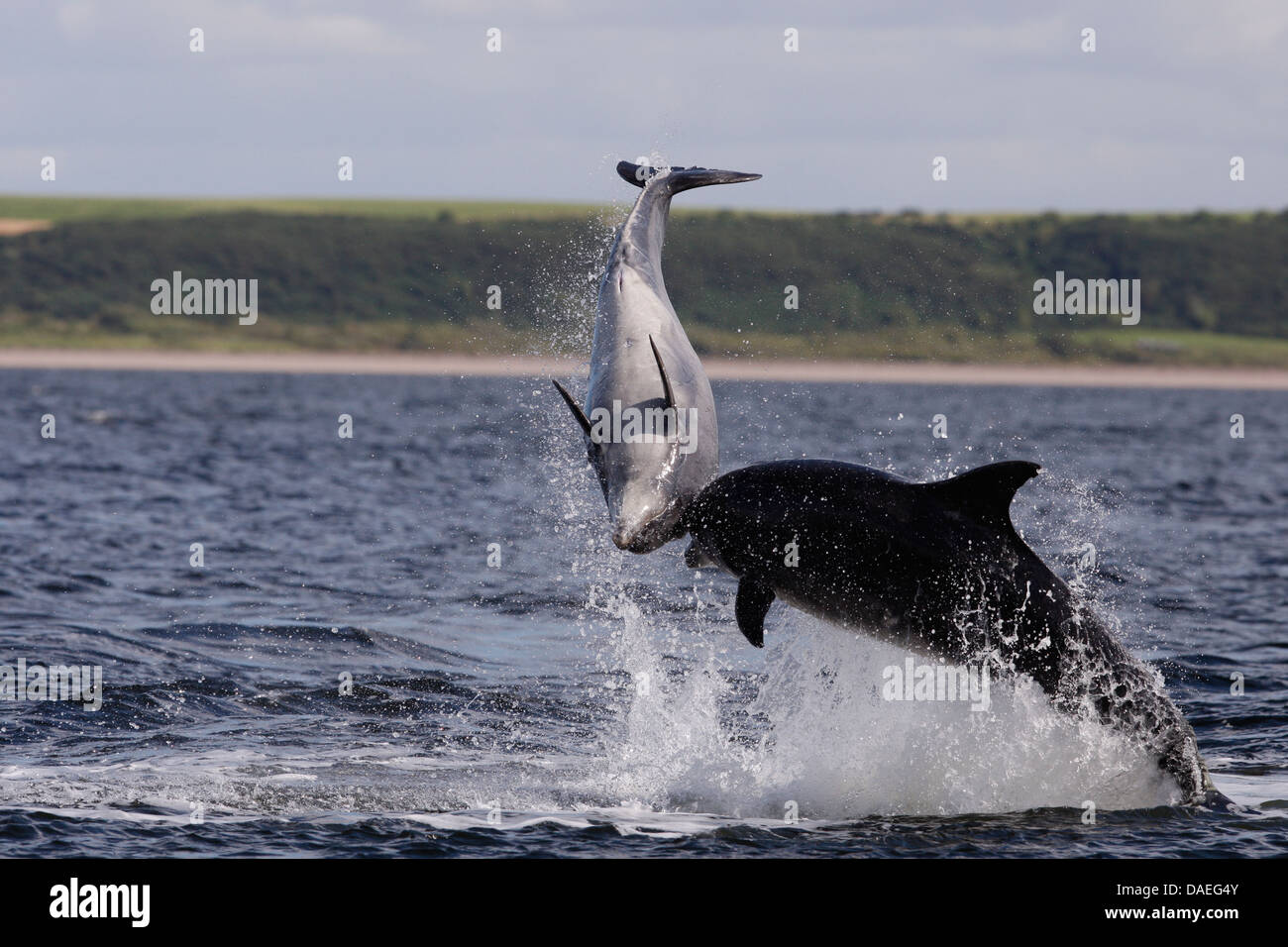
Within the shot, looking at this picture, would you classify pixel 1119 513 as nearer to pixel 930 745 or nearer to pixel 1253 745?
pixel 1253 745

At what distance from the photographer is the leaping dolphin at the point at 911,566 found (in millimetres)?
12352

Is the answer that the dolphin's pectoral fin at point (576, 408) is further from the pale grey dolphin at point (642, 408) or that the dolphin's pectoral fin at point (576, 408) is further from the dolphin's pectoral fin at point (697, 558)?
the dolphin's pectoral fin at point (697, 558)

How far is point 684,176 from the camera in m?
14.1

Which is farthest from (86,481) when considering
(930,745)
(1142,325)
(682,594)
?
(1142,325)

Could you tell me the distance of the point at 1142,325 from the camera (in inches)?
7751

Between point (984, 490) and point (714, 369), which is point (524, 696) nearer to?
point (984, 490)

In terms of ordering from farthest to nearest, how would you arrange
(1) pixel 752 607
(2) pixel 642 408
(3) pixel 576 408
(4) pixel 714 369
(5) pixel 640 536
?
(4) pixel 714 369
(1) pixel 752 607
(2) pixel 642 408
(5) pixel 640 536
(3) pixel 576 408

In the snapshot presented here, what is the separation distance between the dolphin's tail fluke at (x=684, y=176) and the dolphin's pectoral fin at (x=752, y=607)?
12.0 feet

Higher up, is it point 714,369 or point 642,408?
point 714,369

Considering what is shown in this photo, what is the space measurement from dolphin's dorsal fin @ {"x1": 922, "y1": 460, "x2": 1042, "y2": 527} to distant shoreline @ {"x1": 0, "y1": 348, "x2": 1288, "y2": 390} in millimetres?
145667

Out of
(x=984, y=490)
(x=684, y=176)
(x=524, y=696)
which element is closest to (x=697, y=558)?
(x=984, y=490)

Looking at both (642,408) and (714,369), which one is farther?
(714,369)

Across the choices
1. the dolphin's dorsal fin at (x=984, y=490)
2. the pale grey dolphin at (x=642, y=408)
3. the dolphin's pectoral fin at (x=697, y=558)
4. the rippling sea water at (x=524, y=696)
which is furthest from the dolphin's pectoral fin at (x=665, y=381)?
the rippling sea water at (x=524, y=696)

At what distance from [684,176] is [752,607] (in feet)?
13.3
